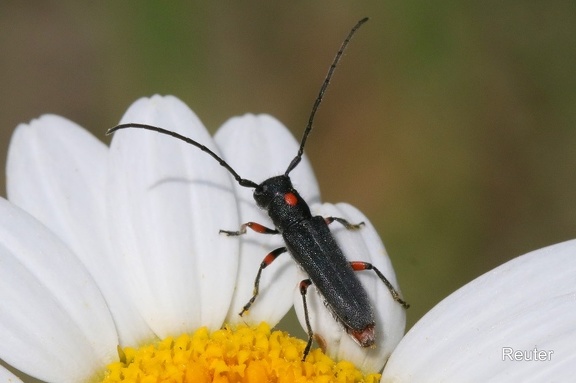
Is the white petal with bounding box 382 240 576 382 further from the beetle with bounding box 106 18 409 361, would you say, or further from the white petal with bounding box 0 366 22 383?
the white petal with bounding box 0 366 22 383

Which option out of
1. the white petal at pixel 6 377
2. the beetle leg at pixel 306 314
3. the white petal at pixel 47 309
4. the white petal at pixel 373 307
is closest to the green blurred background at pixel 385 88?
the white petal at pixel 373 307

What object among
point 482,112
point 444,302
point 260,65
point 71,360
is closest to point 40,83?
point 260,65

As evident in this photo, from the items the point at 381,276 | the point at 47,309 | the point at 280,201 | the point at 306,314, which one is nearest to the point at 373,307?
the point at 381,276

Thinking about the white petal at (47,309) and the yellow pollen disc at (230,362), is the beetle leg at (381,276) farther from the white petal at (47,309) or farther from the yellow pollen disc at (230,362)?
the white petal at (47,309)

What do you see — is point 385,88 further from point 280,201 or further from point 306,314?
point 306,314

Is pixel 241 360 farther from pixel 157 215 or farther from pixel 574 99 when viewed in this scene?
pixel 574 99

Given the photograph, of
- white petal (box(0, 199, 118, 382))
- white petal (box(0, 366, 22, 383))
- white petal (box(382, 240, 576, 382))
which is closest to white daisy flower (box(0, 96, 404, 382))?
white petal (box(0, 199, 118, 382))

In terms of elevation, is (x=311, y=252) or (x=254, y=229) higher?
(x=254, y=229)
